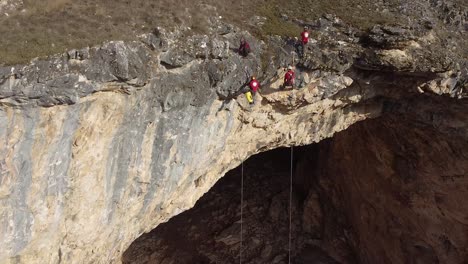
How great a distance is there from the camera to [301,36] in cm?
1075

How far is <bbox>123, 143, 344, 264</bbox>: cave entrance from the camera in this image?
16766 mm

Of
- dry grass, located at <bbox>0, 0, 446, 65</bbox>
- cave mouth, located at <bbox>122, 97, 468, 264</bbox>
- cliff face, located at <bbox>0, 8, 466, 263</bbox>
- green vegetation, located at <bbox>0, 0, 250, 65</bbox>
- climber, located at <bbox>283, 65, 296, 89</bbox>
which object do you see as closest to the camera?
cliff face, located at <bbox>0, 8, 466, 263</bbox>

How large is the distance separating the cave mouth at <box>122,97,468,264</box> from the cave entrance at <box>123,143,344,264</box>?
0.04 metres

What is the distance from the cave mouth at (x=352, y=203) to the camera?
528 inches

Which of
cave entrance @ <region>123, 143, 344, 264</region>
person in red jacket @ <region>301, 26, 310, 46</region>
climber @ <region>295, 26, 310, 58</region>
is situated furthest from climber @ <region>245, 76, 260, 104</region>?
cave entrance @ <region>123, 143, 344, 264</region>

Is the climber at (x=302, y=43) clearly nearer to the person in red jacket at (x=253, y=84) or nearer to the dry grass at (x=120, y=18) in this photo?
the dry grass at (x=120, y=18)

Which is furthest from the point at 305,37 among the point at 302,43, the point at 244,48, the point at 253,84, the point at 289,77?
the point at 253,84

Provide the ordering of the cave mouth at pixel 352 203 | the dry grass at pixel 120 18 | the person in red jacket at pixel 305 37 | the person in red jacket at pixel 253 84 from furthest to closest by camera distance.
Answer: the cave mouth at pixel 352 203
the person in red jacket at pixel 305 37
the person in red jacket at pixel 253 84
the dry grass at pixel 120 18

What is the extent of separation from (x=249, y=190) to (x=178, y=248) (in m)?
3.52

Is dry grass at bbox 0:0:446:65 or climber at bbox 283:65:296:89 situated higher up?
dry grass at bbox 0:0:446:65

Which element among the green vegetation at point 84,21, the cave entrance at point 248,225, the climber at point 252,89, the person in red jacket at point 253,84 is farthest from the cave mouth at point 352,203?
the green vegetation at point 84,21

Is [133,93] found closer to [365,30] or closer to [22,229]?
[22,229]

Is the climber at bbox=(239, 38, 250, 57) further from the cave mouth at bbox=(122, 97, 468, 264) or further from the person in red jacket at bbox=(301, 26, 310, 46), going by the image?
the cave mouth at bbox=(122, 97, 468, 264)

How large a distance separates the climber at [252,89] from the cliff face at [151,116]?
0.17 meters
